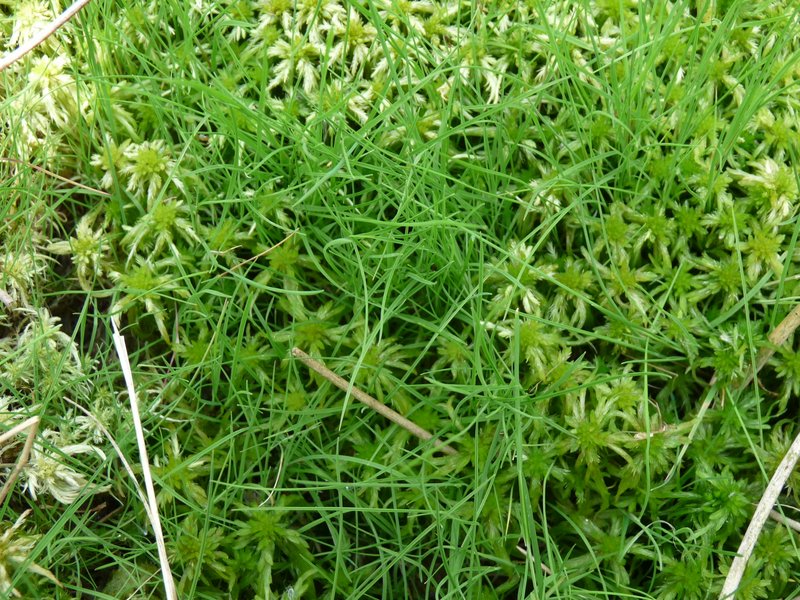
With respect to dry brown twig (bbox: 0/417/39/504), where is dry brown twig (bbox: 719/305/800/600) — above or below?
below

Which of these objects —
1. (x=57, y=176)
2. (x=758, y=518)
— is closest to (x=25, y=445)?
(x=57, y=176)

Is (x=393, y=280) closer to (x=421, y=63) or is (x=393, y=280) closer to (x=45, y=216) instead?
(x=421, y=63)

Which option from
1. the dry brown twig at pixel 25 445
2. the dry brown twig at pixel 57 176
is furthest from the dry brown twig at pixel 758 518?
the dry brown twig at pixel 57 176

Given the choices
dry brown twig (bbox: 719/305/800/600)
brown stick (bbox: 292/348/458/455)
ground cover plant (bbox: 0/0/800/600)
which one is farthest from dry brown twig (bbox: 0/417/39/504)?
dry brown twig (bbox: 719/305/800/600)

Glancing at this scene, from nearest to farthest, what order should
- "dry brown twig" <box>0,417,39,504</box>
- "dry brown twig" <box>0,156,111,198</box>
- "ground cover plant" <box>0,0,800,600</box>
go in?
"dry brown twig" <box>0,417,39,504</box>
"ground cover plant" <box>0,0,800,600</box>
"dry brown twig" <box>0,156,111,198</box>

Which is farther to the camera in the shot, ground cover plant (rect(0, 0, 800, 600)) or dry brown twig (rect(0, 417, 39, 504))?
ground cover plant (rect(0, 0, 800, 600))

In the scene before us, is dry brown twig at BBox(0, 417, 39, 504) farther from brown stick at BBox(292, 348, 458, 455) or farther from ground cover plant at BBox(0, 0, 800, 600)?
brown stick at BBox(292, 348, 458, 455)

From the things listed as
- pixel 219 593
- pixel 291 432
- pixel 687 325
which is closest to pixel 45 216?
pixel 291 432

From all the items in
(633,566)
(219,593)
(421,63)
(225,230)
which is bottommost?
(633,566)

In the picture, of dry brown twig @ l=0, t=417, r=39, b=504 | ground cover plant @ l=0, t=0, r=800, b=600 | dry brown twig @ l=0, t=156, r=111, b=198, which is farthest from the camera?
dry brown twig @ l=0, t=156, r=111, b=198
